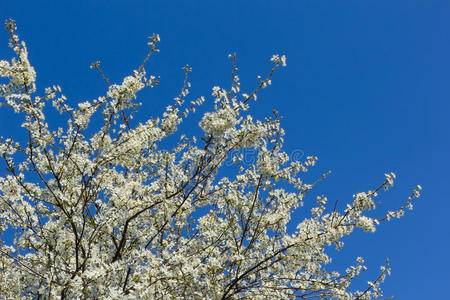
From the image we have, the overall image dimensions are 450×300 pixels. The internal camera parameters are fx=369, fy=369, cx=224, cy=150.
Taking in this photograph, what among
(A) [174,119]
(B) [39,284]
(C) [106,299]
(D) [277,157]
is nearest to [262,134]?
(D) [277,157]

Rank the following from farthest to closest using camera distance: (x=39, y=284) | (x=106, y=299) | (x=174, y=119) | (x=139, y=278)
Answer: (x=174, y=119) → (x=39, y=284) → (x=139, y=278) → (x=106, y=299)

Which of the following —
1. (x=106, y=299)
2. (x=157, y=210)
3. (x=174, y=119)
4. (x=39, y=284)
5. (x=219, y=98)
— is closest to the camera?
A: (x=106, y=299)

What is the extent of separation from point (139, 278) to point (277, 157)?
Answer: 3130mm

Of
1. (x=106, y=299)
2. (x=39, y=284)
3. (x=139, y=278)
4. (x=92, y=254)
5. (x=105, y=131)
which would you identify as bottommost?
(x=106, y=299)

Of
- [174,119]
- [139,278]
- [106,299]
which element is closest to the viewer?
[106,299]

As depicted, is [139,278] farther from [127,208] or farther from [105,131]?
[105,131]

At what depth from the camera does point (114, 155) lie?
6391mm

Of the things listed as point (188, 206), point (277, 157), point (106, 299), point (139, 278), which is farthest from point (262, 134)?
point (106, 299)

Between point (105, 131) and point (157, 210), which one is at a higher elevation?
point (105, 131)

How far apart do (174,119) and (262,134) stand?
189cm

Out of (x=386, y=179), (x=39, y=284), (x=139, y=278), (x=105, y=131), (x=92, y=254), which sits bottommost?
(x=139, y=278)

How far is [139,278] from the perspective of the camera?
5.29 meters

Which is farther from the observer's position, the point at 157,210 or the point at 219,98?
the point at 157,210

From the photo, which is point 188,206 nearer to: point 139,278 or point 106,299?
point 139,278
